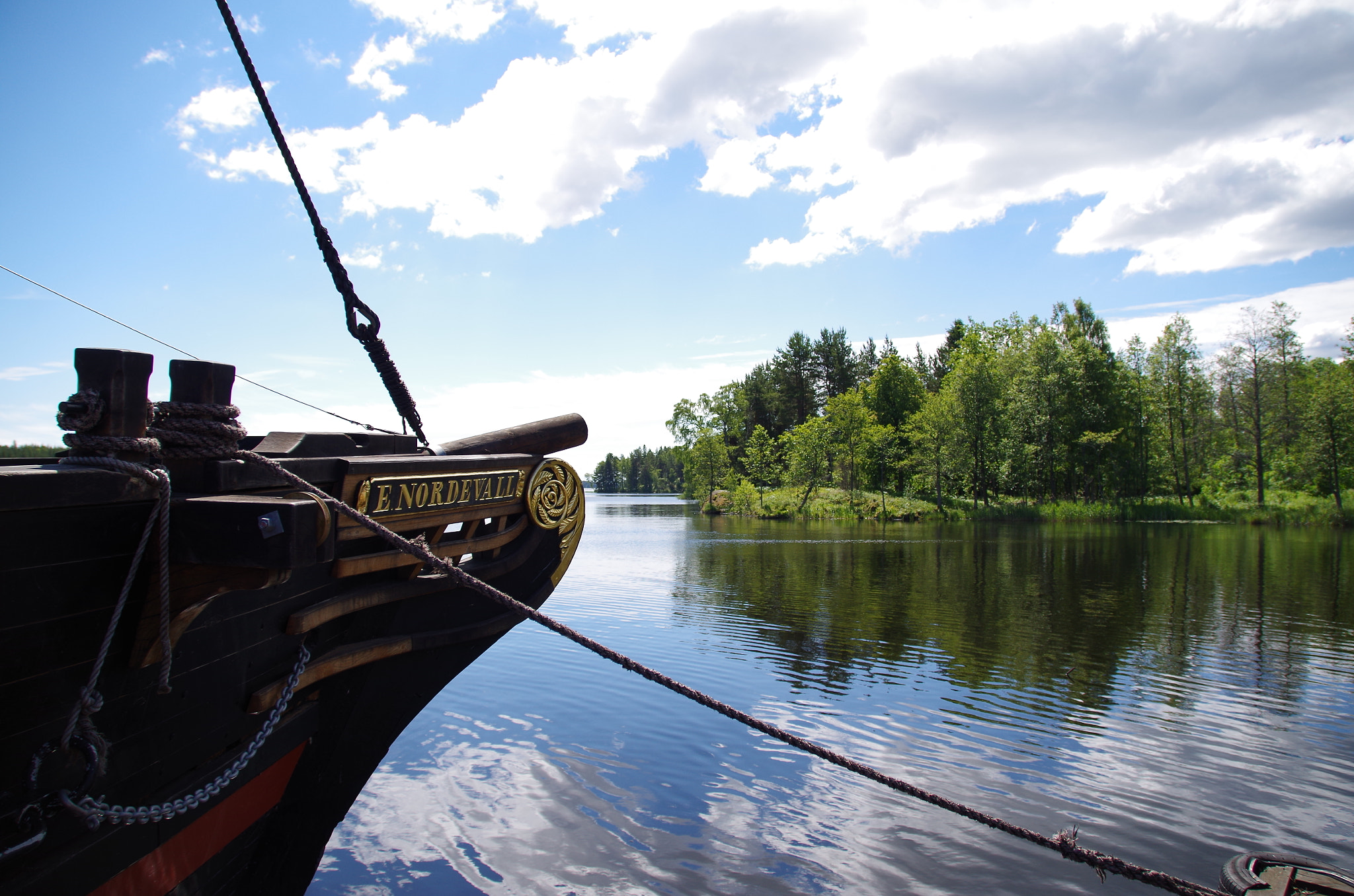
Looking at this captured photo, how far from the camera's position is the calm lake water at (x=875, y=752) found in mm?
4926

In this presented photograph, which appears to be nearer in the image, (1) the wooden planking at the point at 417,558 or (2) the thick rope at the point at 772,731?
(2) the thick rope at the point at 772,731

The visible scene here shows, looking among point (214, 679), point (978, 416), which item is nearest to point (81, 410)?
point (214, 679)

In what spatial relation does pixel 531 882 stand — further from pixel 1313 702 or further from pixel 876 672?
pixel 1313 702

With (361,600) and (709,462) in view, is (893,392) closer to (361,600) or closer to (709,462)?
(709,462)

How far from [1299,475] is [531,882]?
171 feet

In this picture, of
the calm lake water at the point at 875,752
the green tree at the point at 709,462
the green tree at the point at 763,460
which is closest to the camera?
the calm lake water at the point at 875,752

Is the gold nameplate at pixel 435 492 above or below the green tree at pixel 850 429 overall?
below

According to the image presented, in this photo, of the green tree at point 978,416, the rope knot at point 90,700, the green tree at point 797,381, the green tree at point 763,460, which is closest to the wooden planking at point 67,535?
the rope knot at point 90,700

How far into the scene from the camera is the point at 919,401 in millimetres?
61688

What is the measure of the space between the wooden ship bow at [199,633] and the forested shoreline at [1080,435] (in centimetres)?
4588

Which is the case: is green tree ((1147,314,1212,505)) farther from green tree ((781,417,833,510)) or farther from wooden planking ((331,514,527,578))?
wooden planking ((331,514,527,578))

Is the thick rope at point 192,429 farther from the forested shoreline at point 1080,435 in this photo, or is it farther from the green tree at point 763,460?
the green tree at point 763,460

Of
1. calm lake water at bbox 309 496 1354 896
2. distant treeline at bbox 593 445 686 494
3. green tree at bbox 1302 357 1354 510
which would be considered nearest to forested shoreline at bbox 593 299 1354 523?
green tree at bbox 1302 357 1354 510

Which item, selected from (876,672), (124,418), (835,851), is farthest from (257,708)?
(876,672)
